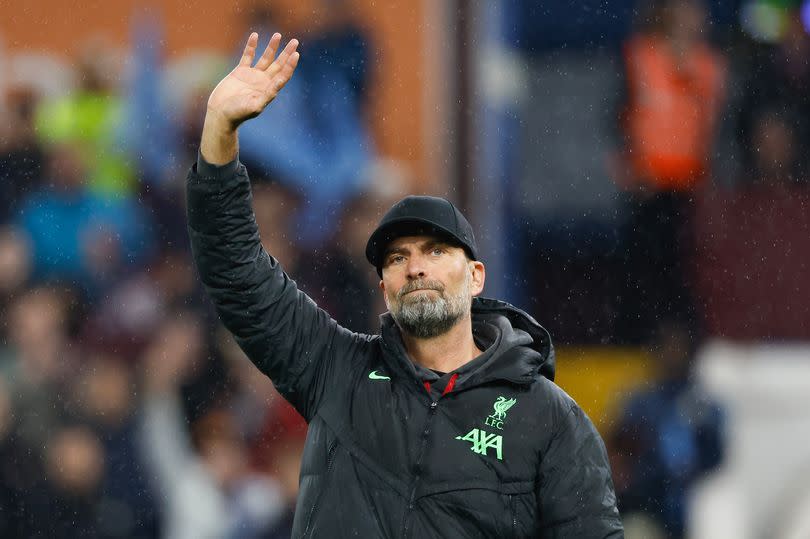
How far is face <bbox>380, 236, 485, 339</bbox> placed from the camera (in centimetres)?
381

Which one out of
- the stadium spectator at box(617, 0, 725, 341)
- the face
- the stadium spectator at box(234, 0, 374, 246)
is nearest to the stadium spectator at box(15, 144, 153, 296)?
the stadium spectator at box(234, 0, 374, 246)

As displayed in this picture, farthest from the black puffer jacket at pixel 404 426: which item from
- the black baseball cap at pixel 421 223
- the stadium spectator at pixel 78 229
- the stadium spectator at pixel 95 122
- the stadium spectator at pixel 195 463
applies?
the stadium spectator at pixel 95 122

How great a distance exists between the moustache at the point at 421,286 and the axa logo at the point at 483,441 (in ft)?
1.22

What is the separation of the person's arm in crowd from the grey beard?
8.0 inches

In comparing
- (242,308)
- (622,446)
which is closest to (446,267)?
(242,308)

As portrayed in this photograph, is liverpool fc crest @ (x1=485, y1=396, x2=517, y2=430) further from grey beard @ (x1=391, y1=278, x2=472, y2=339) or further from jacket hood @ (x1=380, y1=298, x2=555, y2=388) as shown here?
grey beard @ (x1=391, y1=278, x2=472, y2=339)

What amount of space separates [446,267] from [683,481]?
15.4 feet

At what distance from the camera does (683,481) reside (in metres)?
8.20

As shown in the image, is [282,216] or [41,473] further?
[282,216]

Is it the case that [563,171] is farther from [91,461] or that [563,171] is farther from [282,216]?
[91,461]

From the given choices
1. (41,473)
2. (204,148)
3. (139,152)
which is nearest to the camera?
(204,148)

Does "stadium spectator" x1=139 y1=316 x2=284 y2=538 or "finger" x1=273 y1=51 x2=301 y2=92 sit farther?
"stadium spectator" x1=139 y1=316 x2=284 y2=538

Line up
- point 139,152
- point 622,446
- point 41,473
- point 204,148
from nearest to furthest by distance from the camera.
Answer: point 204,148, point 41,473, point 622,446, point 139,152

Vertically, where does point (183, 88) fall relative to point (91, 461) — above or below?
above
